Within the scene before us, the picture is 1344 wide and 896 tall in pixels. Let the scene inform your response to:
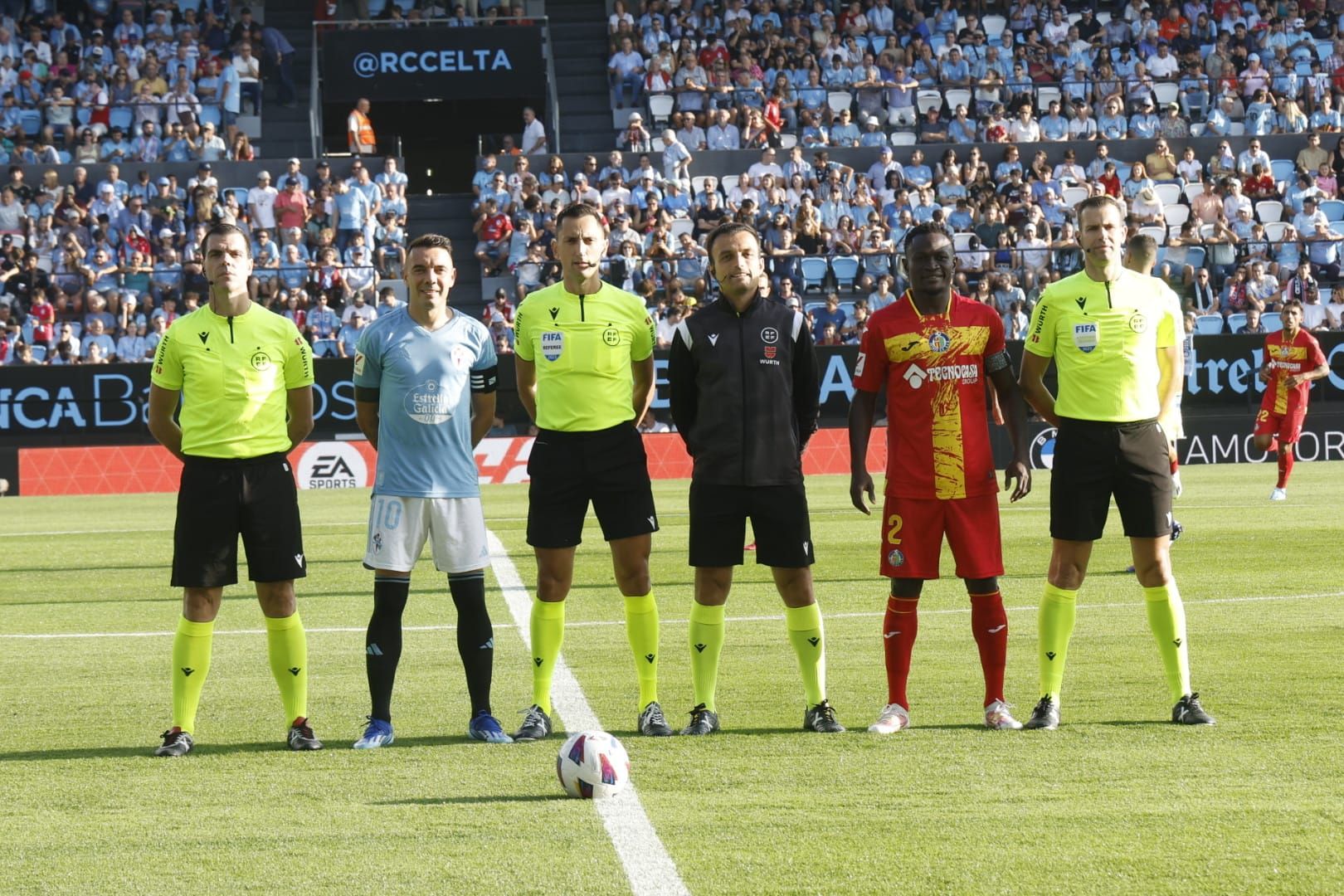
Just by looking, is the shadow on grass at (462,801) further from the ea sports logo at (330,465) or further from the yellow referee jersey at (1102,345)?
the ea sports logo at (330,465)

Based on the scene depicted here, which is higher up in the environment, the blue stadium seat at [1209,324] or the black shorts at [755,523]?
the blue stadium seat at [1209,324]

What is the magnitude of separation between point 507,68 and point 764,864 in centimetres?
2891

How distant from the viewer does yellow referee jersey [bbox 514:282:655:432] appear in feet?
22.8

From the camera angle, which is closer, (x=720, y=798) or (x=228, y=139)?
(x=720, y=798)

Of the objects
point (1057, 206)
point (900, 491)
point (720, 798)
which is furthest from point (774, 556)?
point (1057, 206)

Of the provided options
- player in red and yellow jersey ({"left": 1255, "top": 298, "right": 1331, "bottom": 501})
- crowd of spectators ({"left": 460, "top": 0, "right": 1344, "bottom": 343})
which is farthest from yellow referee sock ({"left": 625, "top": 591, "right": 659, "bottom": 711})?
crowd of spectators ({"left": 460, "top": 0, "right": 1344, "bottom": 343})

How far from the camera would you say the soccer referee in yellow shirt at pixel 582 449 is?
22.7 feet

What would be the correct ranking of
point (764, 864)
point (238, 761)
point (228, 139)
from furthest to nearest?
1. point (228, 139)
2. point (238, 761)
3. point (764, 864)

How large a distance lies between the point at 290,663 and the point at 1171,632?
3.55 metres

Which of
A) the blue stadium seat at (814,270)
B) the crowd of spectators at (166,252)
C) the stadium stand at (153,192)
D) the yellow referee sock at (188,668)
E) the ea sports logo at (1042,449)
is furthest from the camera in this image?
the blue stadium seat at (814,270)

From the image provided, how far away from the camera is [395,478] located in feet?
22.7

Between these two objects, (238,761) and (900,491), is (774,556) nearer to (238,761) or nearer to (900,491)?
(900,491)

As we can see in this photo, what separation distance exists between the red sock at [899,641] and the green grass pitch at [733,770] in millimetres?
186

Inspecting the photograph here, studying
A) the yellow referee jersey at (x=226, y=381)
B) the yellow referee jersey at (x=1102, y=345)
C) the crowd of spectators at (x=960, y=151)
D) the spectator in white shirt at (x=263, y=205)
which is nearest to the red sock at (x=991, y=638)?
the yellow referee jersey at (x=1102, y=345)
